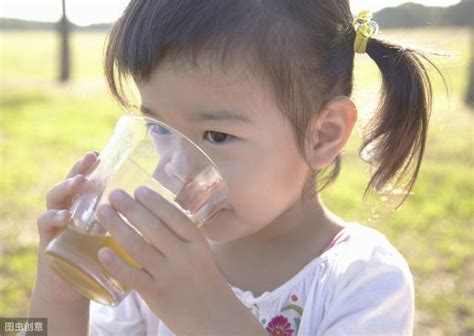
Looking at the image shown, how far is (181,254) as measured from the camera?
1385mm

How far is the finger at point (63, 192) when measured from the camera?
1.48 metres

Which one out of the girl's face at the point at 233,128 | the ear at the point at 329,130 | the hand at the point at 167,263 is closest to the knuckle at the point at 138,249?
the hand at the point at 167,263

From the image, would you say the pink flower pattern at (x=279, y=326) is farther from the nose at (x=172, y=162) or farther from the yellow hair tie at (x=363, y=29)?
the yellow hair tie at (x=363, y=29)

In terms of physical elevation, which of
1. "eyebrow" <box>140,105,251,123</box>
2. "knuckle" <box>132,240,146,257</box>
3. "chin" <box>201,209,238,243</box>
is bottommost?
"chin" <box>201,209,238,243</box>

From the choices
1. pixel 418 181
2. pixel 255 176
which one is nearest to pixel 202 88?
pixel 255 176

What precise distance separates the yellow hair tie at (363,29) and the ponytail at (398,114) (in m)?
0.03

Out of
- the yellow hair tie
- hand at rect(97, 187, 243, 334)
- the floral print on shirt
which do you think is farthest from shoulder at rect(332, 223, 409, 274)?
the yellow hair tie

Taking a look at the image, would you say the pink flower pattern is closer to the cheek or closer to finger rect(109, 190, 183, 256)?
the cheek

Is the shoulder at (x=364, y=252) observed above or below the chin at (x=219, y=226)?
below

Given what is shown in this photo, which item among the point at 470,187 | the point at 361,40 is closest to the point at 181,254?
the point at 361,40

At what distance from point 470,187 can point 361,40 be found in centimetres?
447

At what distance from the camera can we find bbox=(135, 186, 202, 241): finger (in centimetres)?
132

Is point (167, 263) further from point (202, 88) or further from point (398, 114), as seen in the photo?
point (398, 114)

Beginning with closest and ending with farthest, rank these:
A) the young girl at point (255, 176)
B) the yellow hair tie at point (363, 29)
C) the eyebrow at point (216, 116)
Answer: the young girl at point (255, 176) < the eyebrow at point (216, 116) < the yellow hair tie at point (363, 29)
